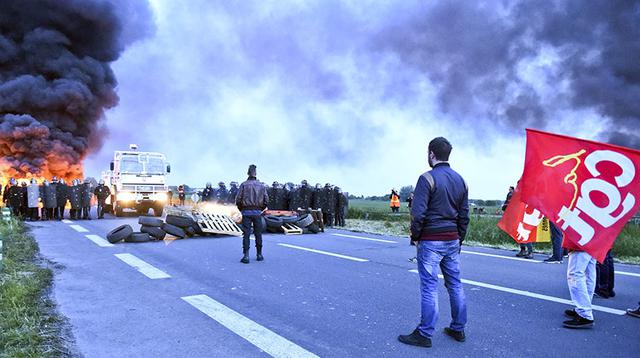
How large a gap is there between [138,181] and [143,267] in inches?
567

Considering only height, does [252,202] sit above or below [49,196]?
below

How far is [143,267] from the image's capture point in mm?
7969

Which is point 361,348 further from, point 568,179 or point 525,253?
point 525,253

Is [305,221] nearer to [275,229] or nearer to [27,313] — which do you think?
[275,229]

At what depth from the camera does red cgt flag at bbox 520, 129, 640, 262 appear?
181 inches

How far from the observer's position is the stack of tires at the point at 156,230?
11.3 m

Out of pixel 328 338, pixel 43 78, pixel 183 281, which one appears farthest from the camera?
pixel 43 78

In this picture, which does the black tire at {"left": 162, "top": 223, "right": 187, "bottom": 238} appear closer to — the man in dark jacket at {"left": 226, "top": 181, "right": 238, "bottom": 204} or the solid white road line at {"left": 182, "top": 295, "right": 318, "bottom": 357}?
the solid white road line at {"left": 182, "top": 295, "right": 318, "bottom": 357}

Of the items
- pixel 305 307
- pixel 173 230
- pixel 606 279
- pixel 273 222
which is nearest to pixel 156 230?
pixel 173 230

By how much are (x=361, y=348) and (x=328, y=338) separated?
0.39 metres

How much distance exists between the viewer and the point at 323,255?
9781mm

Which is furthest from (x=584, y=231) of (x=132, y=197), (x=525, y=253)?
(x=132, y=197)

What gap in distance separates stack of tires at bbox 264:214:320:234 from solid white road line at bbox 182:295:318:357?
8.78 metres

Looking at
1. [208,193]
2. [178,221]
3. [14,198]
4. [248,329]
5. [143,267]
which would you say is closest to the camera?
[248,329]
